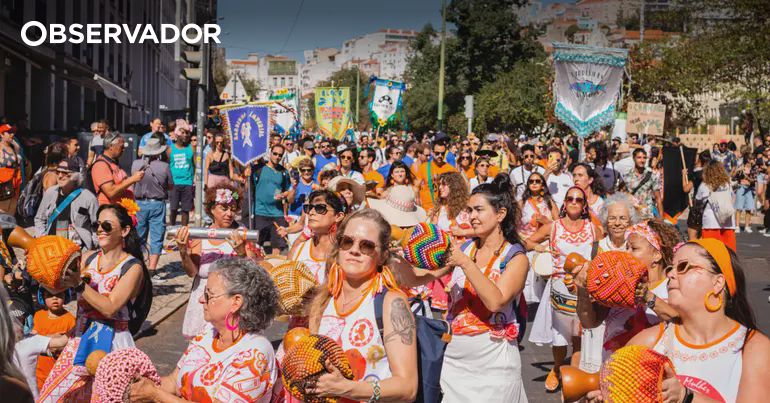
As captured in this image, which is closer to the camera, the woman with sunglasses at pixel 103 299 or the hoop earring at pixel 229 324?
the hoop earring at pixel 229 324

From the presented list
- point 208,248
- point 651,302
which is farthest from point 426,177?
point 651,302

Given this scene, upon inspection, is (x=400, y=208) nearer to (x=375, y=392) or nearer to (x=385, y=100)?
(x=375, y=392)

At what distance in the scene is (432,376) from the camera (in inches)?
136

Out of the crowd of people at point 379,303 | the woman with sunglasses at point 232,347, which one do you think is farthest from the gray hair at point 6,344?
the woman with sunglasses at point 232,347

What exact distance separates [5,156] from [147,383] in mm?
6647

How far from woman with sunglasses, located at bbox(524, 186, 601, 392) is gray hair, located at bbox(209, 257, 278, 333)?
3231 mm

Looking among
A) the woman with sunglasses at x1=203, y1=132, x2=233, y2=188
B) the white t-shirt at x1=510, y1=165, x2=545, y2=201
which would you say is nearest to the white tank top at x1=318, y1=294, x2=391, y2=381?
the white t-shirt at x1=510, y1=165, x2=545, y2=201

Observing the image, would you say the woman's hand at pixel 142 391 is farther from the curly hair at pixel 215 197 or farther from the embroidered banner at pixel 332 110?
the embroidered banner at pixel 332 110

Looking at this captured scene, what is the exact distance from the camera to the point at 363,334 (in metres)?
3.52

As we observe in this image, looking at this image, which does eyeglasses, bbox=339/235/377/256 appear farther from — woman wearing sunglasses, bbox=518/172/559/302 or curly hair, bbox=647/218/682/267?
woman wearing sunglasses, bbox=518/172/559/302

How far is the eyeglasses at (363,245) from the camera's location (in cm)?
369

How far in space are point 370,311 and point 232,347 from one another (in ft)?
1.99

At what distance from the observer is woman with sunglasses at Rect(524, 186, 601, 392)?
6621mm

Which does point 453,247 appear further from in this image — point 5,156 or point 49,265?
point 5,156
